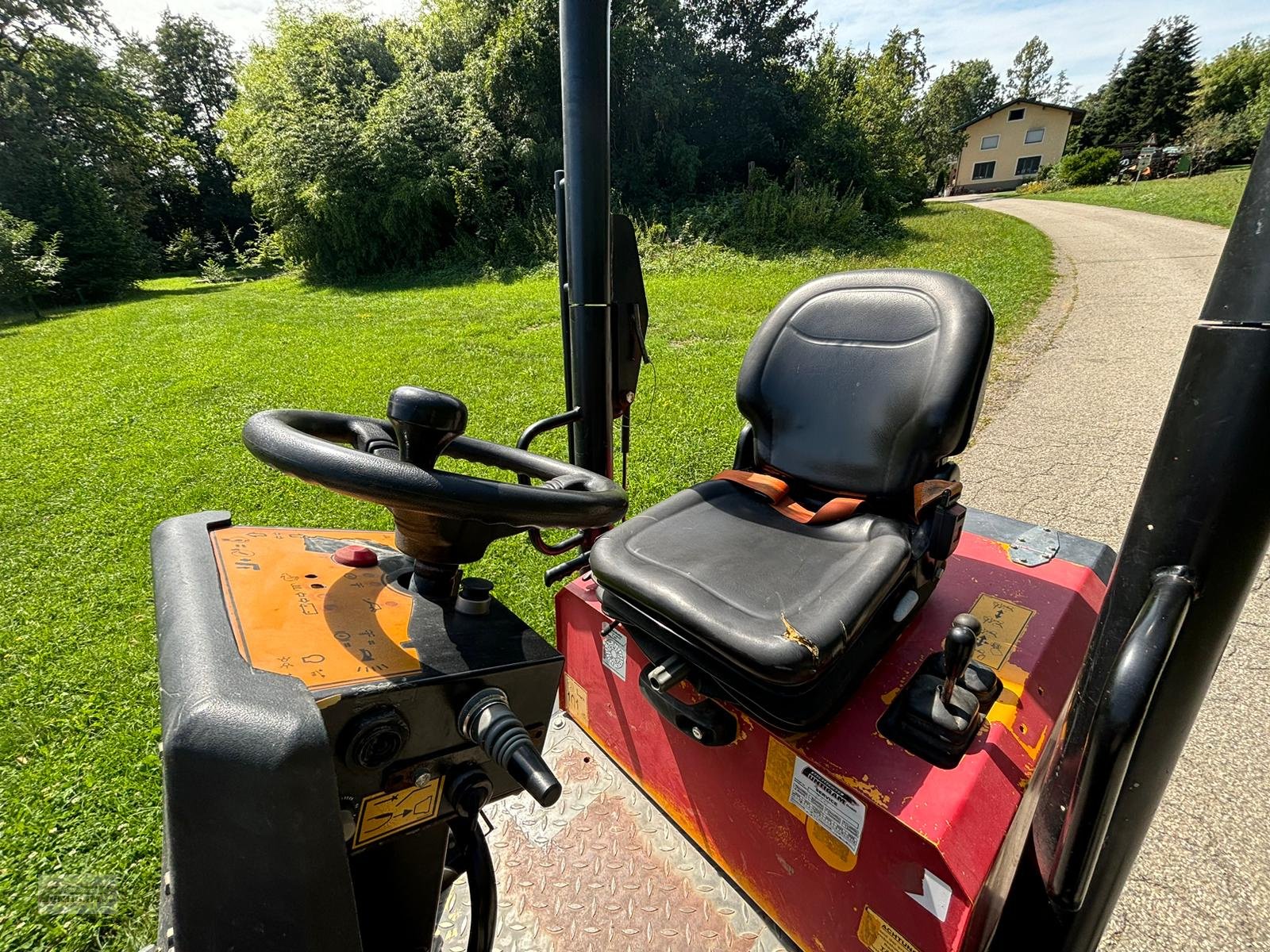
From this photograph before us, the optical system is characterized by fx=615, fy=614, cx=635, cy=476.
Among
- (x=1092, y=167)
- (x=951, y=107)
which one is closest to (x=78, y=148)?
(x=1092, y=167)

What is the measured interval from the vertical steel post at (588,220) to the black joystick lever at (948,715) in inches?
39.7

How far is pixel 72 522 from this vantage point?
338 centimetres

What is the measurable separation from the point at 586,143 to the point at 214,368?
658 centimetres

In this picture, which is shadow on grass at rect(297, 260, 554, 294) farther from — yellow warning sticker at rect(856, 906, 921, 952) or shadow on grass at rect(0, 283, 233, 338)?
yellow warning sticker at rect(856, 906, 921, 952)

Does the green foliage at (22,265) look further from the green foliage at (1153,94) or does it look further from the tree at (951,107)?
the green foliage at (1153,94)

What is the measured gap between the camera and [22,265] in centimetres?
1180

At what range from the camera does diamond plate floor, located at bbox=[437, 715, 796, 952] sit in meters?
1.30

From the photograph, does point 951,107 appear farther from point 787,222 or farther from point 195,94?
point 195,94

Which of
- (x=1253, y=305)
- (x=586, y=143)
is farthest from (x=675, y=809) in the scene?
(x=586, y=143)

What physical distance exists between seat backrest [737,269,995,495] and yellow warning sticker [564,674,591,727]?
0.83 meters

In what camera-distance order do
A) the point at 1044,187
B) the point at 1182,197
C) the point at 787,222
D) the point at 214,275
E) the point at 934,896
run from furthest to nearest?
the point at 1044,187, the point at 214,275, the point at 1182,197, the point at 787,222, the point at 934,896

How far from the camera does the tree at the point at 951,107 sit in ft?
101

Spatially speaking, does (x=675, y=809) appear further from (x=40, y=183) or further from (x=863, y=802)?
(x=40, y=183)

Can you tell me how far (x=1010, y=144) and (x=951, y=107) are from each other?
585 centimetres
